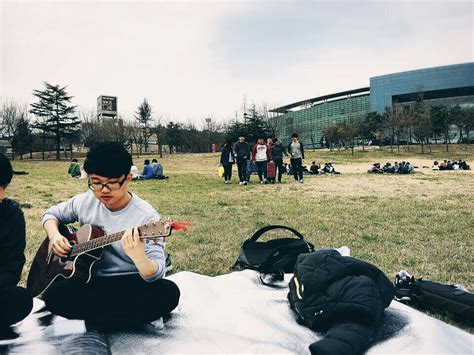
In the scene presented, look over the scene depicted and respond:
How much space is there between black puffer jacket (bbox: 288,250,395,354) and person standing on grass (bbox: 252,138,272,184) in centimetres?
1108

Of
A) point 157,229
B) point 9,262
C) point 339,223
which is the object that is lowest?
point 339,223

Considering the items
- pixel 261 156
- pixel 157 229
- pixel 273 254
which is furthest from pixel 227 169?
pixel 157 229

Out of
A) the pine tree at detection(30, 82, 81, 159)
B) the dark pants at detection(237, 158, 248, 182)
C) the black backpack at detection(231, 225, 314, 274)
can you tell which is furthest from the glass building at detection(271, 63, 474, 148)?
the black backpack at detection(231, 225, 314, 274)

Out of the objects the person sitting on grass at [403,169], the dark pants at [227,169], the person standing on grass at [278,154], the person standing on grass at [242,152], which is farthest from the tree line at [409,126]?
the person standing on grass at [242,152]

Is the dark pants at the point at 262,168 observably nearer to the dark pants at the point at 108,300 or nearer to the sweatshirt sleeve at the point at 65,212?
the sweatshirt sleeve at the point at 65,212

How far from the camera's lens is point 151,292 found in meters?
2.51

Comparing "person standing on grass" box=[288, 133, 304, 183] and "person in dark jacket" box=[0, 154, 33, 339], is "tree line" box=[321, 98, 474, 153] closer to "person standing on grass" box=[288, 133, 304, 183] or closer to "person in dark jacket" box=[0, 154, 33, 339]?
"person standing on grass" box=[288, 133, 304, 183]

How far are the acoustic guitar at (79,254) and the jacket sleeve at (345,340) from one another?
1.03 meters

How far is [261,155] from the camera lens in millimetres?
13977

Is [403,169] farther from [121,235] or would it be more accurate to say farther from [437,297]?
[121,235]

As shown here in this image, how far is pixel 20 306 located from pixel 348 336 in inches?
81.1

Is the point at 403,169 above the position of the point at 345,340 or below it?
above

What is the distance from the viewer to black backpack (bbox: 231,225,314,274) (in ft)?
12.2

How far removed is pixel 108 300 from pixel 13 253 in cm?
70
